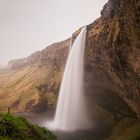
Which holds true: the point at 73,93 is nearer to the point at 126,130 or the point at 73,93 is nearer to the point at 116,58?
the point at 126,130

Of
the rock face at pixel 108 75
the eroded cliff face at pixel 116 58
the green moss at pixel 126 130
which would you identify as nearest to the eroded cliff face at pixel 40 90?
the rock face at pixel 108 75

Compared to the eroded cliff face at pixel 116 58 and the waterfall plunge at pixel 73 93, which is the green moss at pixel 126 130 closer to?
the eroded cliff face at pixel 116 58

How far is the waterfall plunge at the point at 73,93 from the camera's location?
61.4 m

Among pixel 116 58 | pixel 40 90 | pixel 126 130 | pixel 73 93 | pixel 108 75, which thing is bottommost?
pixel 126 130

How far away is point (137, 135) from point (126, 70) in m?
11.3

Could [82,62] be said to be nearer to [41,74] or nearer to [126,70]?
[126,70]

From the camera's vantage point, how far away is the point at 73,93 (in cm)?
6588

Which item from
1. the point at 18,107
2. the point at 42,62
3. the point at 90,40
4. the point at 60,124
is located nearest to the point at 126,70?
the point at 90,40

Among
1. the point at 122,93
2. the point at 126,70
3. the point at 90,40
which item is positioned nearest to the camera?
the point at 126,70

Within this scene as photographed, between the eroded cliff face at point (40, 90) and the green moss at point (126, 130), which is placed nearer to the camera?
the green moss at point (126, 130)

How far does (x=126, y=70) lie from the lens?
140 feet

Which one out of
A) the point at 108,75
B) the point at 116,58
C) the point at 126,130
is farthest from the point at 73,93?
the point at 116,58

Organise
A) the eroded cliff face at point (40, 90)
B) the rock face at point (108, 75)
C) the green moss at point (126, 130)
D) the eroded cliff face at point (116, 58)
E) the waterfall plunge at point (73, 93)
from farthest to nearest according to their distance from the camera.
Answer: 1. the eroded cliff face at point (40, 90)
2. the waterfall plunge at point (73, 93)
3. the green moss at point (126, 130)
4. the rock face at point (108, 75)
5. the eroded cliff face at point (116, 58)

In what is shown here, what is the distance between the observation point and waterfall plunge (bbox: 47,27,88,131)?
201ft
